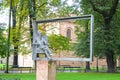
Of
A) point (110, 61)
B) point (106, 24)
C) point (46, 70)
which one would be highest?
point (106, 24)

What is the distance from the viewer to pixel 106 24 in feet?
133

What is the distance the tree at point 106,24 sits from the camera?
3934cm

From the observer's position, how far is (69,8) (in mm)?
42719

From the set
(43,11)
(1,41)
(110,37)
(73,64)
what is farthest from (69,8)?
(73,64)

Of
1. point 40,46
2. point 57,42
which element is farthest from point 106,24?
point 40,46

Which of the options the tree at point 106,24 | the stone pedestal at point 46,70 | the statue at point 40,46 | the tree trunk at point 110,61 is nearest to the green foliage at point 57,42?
the tree at point 106,24

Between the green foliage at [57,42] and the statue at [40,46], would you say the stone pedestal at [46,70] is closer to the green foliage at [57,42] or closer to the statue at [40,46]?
the statue at [40,46]

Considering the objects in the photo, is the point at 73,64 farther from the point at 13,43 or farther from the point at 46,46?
the point at 46,46

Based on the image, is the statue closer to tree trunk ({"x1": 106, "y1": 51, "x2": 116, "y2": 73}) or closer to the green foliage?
the green foliage

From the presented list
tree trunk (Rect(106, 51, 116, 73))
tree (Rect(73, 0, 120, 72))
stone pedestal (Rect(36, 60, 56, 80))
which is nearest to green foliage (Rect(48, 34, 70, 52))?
tree (Rect(73, 0, 120, 72))

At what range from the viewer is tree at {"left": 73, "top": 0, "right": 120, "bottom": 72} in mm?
39344

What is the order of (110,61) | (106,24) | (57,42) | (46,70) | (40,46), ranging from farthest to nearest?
(57,42)
(110,61)
(106,24)
(40,46)
(46,70)

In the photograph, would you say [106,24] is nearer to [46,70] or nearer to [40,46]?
[40,46]

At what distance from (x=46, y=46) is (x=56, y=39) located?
26.6 metres
